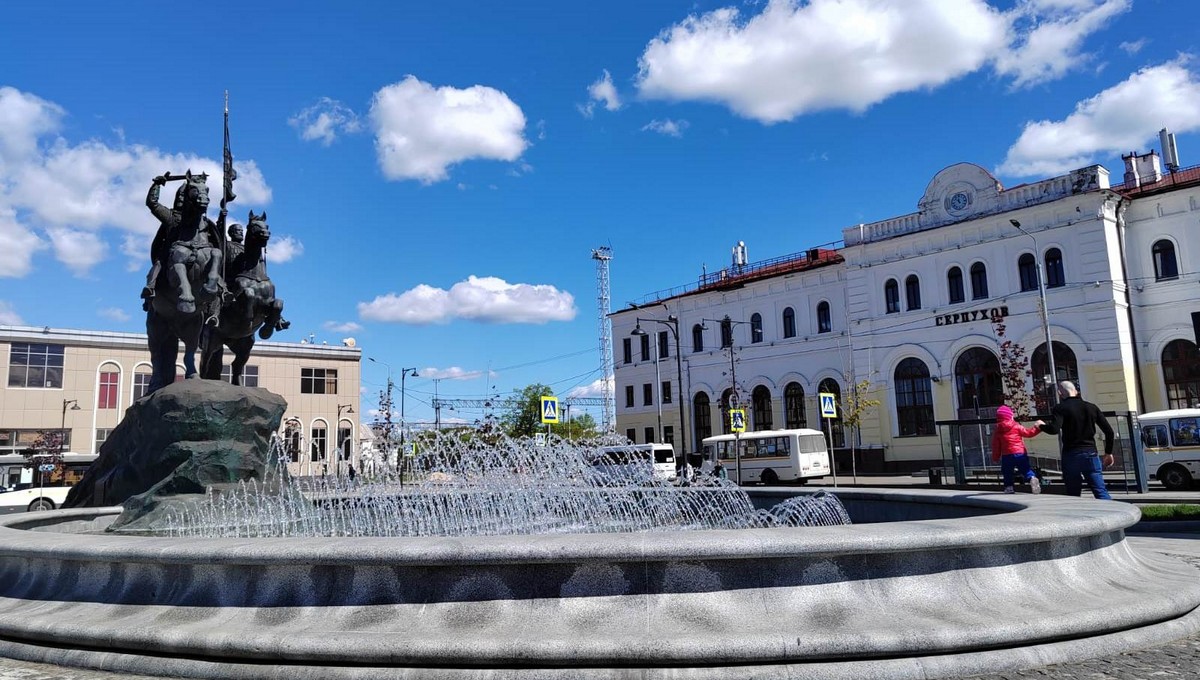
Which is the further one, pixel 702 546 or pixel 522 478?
pixel 522 478

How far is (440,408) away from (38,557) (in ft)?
171

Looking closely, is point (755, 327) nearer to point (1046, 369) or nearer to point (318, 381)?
point (1046, 369)

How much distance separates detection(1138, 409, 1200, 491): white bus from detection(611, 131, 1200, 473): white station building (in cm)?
340

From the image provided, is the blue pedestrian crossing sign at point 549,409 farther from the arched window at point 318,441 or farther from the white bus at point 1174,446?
the arched window at point 318,441

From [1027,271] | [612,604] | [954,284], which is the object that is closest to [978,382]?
[954,284]

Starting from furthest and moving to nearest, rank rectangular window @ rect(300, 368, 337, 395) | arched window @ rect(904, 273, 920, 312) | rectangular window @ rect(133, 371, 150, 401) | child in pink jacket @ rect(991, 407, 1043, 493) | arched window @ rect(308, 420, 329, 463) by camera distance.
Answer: rectangular window @ rect(300, 368, 337, 395) < arched window @ rect(308, 420, 329, 463) < rectangular window @ rect(133, 371, 150, 401) < arched window @ rect(904, 273, 920, 312) < child in pink jacket @ rect(991, 407, 1043, 493)

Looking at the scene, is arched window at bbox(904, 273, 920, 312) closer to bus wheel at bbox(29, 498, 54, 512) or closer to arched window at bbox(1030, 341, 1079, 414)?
arched window at bbox(1030, 341, 1079, 414)

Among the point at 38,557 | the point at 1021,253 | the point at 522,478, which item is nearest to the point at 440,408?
the point at 1021,253

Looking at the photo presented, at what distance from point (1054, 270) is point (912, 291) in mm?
6717

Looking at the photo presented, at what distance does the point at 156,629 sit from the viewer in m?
5.04

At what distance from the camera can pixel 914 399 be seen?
3953 centimetres

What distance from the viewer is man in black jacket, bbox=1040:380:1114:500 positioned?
9.22 meters

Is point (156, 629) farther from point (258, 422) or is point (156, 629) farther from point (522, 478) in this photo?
point (522, 478)

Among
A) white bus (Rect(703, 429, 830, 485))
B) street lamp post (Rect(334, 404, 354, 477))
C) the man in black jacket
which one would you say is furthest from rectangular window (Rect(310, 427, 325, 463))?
the man in black jacket
